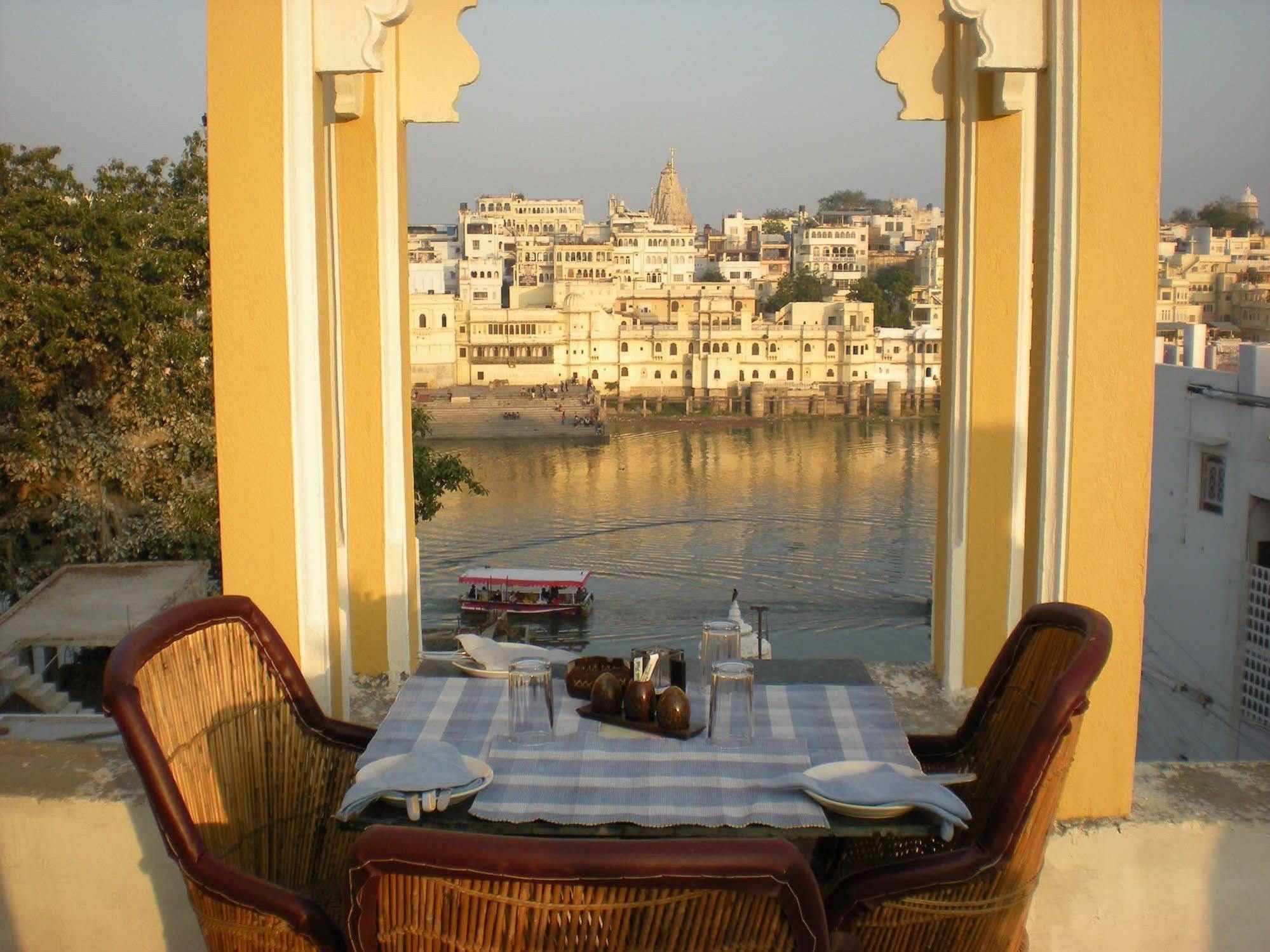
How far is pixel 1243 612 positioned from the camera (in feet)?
18.7

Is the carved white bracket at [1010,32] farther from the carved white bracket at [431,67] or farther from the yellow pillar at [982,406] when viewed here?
the carved white bracket at [431,67]

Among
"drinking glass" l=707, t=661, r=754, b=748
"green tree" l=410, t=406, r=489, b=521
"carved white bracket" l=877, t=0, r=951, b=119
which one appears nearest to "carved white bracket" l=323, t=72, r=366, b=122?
"carved white bracket" l=877, t=0, r=951, b=119

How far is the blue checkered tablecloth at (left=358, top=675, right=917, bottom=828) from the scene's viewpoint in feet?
2.75

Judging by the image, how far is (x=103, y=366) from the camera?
624cm

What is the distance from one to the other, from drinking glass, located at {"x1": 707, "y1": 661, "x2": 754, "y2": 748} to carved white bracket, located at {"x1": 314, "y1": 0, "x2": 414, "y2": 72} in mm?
690

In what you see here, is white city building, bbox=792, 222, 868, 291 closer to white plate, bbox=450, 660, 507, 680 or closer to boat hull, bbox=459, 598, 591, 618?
boat hull, bbox=459, 598, 591, 618

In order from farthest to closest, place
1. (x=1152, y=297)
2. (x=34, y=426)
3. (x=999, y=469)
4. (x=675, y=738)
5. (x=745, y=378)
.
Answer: (x=745, y=378), (x=34, y=426), (x=999, y=469), (x=1152, y=297), (x=675, y=738)

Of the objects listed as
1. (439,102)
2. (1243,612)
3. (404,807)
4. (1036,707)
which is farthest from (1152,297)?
(1243,612)

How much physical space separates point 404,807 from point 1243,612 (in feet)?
18.6

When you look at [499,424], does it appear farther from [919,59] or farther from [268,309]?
[268,309]

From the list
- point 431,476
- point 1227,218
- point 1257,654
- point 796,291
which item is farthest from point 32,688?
point 1227,218

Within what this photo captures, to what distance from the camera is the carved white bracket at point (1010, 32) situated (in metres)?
1.22

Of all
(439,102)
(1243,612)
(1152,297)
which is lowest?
(1243,612)

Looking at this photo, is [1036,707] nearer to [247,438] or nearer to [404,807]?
[404,807]
